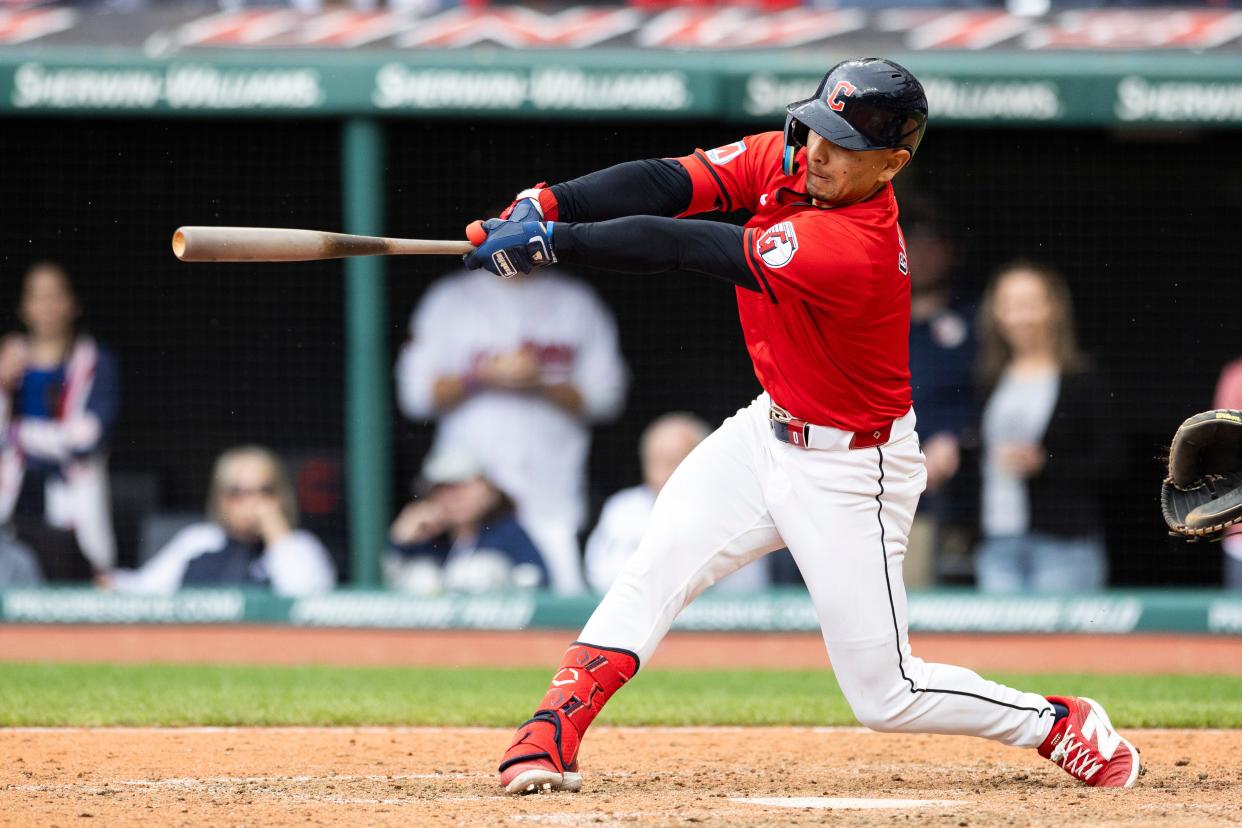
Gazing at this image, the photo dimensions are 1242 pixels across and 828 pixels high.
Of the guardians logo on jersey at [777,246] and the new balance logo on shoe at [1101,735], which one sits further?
the new balance logo on shoe at [1101,735]

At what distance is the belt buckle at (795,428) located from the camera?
3.46m

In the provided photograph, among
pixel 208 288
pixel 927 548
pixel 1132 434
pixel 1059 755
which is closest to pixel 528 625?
pixel 927 548

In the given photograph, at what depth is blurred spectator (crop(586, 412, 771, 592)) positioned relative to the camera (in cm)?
684

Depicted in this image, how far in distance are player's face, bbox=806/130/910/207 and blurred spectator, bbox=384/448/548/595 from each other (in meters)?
3.67

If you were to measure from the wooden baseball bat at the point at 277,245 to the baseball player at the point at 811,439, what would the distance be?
17 centimetres

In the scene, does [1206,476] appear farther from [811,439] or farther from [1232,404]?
[1232,404]

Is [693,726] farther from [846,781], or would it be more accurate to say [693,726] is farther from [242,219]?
[242,219]

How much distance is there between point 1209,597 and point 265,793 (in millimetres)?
4360

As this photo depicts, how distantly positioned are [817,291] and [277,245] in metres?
1.11

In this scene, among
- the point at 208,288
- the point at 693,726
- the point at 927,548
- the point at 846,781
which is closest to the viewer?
the point at 846,781

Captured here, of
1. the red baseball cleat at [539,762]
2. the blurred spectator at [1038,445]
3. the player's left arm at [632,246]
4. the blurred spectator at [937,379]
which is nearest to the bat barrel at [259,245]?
the player's left arm at [632,246]

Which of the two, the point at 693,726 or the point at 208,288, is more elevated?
the point at 208,288

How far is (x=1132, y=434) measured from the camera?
7359 mm

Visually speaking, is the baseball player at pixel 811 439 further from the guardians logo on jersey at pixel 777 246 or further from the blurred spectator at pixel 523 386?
the blurred spectator at pixel 523 386
